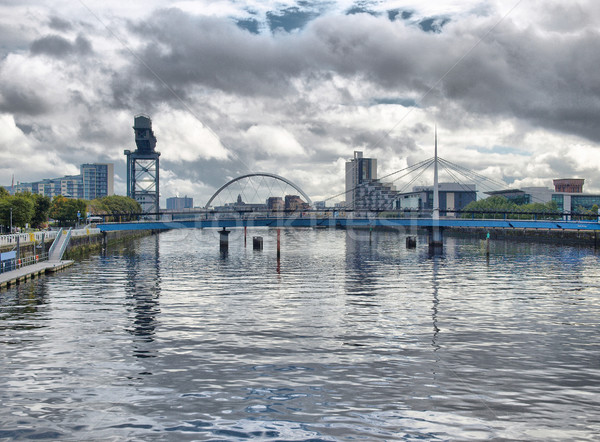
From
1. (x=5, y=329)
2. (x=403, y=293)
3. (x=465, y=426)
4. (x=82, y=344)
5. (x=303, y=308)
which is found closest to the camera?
(x=465, y=426)

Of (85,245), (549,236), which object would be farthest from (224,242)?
(549,236)

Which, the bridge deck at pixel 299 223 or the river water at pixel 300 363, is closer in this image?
the river water at pixel 300 363

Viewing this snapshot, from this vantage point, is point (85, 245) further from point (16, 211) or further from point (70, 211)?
point (70, 211)

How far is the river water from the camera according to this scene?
1759 cm

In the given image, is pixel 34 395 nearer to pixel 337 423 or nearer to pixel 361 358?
pixel 337 423

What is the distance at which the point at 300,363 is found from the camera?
80.5ft

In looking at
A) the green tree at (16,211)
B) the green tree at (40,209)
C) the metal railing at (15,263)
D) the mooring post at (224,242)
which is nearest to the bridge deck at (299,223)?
the mooring post at (224,242)

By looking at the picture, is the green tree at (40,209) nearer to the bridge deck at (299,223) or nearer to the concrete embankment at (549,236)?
the bridge deck at (299,223)

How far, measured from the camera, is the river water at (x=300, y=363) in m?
17.6

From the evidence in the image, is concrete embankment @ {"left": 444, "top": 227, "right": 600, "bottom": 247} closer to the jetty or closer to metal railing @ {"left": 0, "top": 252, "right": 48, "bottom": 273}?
the jetty

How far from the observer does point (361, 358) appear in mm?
25453

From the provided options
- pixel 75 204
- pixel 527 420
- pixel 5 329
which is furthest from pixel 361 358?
pixel 75 204

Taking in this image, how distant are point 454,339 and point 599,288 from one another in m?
28.8

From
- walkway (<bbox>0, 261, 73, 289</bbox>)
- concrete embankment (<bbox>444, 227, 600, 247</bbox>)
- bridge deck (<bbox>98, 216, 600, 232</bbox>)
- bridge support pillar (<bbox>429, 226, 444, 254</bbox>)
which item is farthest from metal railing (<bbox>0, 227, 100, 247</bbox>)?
concrete embankment (<bbox>444, 227, 600, 247</bbox>)
